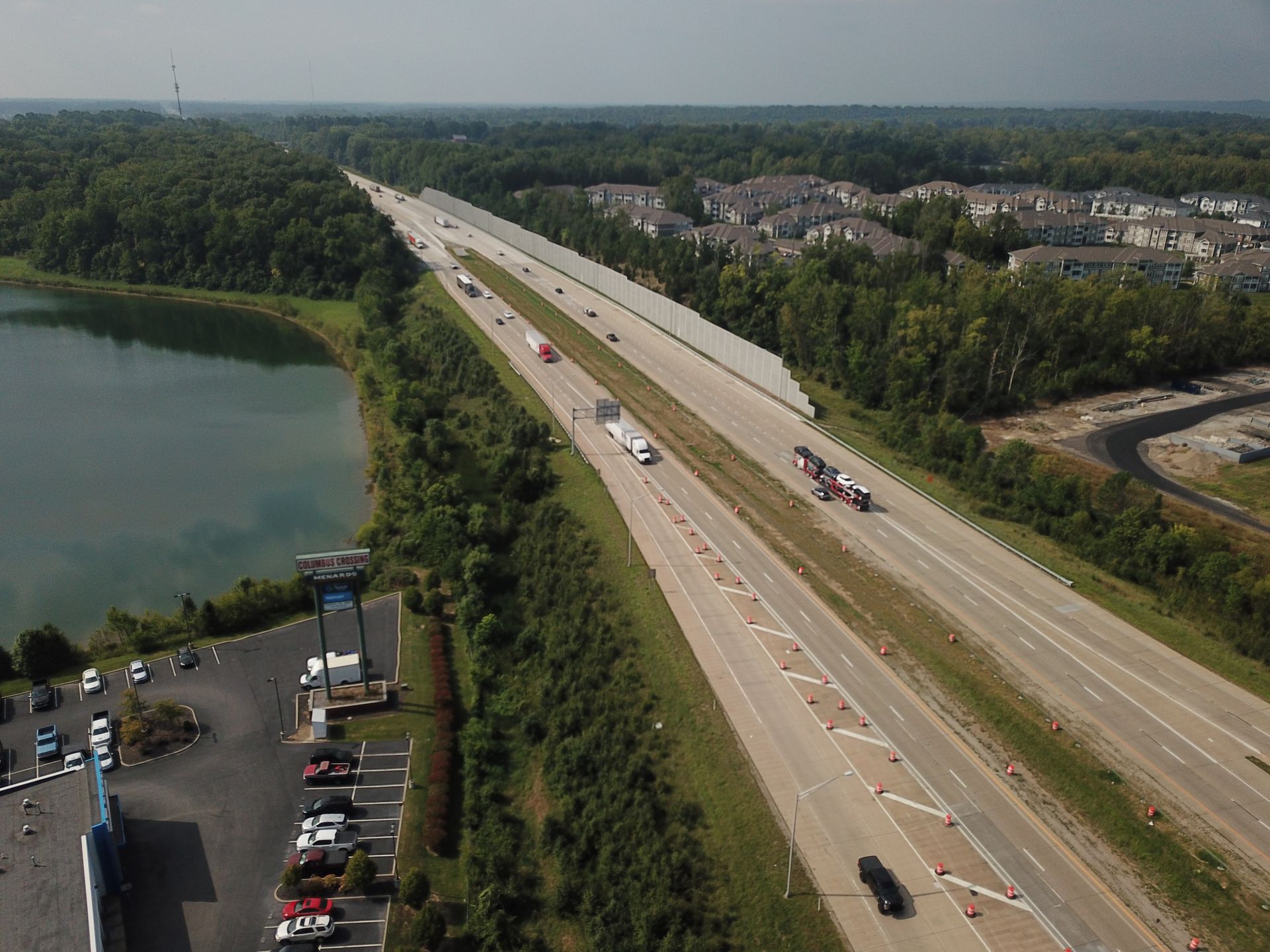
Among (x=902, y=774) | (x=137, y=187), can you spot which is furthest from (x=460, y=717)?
(x=137, y=187)

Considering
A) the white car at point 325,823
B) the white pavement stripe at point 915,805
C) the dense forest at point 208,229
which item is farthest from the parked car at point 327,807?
the dense forest at point 208,229

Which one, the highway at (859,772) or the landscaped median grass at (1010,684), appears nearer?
the highway at (859,772)

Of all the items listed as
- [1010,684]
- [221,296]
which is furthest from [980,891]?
[221,296]

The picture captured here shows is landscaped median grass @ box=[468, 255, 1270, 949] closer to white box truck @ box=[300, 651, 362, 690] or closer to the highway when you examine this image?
the highway

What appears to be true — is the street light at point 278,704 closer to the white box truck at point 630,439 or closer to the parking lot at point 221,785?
the parking lot at point 221,785

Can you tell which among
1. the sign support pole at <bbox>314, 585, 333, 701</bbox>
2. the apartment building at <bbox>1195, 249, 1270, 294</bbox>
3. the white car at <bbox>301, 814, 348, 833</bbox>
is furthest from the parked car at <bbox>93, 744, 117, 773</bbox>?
the apartment building at <bbox>1195, 249, 1270, 294</bbox>

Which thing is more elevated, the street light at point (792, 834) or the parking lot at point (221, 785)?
the street light at point (792, 834)

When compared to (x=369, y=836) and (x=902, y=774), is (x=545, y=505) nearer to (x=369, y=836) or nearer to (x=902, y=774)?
(x=369, y=836)
